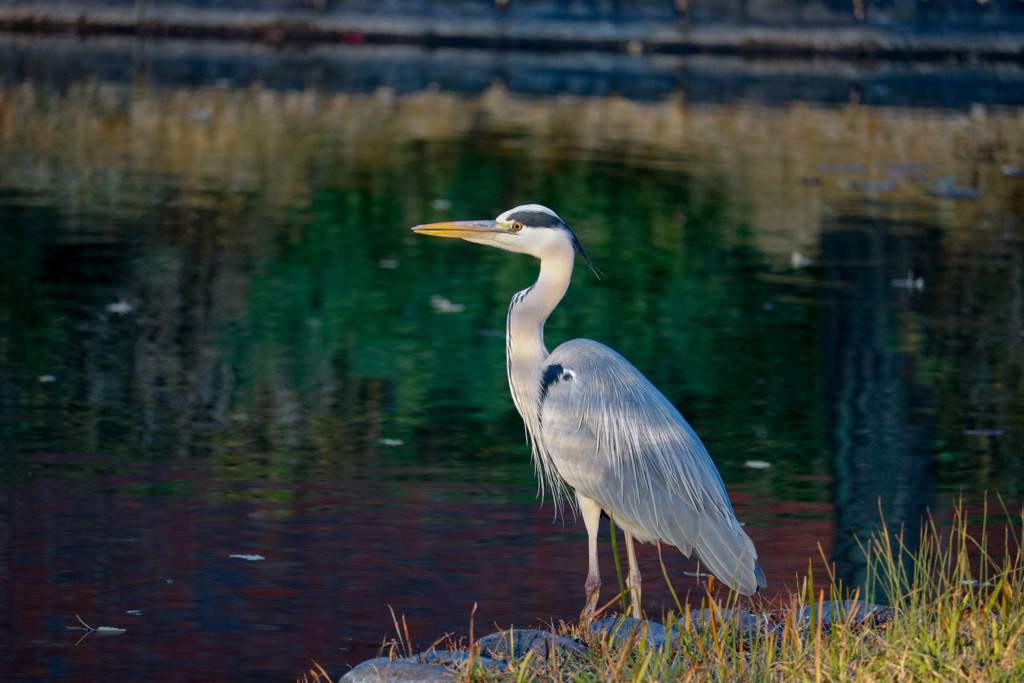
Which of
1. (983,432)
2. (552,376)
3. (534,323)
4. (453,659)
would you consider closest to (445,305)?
(983,432)

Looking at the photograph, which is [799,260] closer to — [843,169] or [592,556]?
[843,169]

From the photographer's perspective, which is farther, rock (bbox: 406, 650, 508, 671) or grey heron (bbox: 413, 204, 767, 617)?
grey heron (bbox: 413, 204, 767, 617)

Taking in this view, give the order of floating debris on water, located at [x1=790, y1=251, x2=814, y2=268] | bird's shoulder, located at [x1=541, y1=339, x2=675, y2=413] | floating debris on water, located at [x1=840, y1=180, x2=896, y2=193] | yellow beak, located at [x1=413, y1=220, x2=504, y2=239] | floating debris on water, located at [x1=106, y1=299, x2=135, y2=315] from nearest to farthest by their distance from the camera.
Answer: bird's shoulder, located at [x1=541, y1=339, x2=675, y2=413]
yellow beak, located at [x1=413, y1=220, x2=504, y2=239]
floating debris on water, located at [x1=106, y1=299, x2=135, y2=315]
floating debris on water, located at [x1=790, y1=251, x2=814, y2=268]
floating debris on water, located at [x1=840, y1=180, x2=896, y2=193]

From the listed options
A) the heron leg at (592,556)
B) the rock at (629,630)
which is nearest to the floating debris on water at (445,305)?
the heron leg at (592,556)

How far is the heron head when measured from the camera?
5.43 metres

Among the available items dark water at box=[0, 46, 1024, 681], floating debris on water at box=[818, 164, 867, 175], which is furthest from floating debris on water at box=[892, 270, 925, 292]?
floating debris on water at box=[818, 164, 867, 175]

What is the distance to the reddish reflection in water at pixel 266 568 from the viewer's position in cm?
505

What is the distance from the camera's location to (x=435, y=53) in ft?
89.4

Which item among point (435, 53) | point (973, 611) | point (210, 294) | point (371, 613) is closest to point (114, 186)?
point (210, 294)

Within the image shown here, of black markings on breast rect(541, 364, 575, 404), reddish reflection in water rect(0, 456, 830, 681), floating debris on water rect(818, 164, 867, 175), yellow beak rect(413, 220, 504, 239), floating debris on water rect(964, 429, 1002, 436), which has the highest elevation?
yellow beak rect(413, 220, 504, 239)

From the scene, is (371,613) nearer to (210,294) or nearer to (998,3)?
(210,294)

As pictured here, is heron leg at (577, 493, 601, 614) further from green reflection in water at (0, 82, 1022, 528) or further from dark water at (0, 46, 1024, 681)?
green reflection in water at (0, 82, 1022, 528)

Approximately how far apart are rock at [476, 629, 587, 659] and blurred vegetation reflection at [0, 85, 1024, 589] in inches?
69.4

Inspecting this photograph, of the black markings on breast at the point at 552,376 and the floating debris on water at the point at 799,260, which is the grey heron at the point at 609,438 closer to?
the black markings on breast at the point at 552,376
